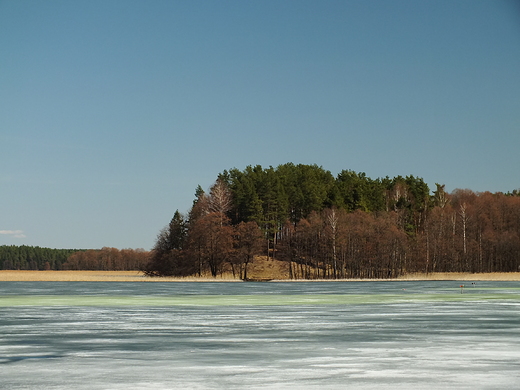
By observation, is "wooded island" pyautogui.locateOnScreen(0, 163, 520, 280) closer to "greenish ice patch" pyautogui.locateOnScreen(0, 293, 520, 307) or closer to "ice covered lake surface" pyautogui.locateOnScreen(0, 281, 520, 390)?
"greenish ice patch" pyautogui.locateOnScreen(0, 293, 520, 307)

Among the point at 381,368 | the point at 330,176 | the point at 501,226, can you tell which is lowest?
the point at 381,368

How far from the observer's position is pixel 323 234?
11931 cm

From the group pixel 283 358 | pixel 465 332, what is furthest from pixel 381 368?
pixel 465 332

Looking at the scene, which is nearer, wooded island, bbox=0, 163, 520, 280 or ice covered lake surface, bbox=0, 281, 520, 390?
ice covered lake surface, bbox=0, 281, 520, 390

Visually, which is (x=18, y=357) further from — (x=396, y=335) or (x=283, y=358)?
(x=396, y=335)

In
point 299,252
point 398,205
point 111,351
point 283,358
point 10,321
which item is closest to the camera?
point 283,358

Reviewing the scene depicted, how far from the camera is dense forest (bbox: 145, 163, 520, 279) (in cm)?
11256

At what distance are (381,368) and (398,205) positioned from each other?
457 feet

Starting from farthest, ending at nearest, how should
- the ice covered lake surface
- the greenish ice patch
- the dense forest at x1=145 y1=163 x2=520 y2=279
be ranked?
the dense forest at x1=145 y1=163 x2=520 y2=279 < the greenish ice patch < the ice covered lake surface

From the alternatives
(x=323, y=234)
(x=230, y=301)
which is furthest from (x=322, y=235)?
(x=230, y=301)

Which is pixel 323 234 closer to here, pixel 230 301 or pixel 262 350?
pixel 230 301

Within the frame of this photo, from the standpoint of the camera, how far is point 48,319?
28750 mm

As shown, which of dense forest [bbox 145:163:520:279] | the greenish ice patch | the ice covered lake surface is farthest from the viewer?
dense forest [bbox 145:163:520:279]

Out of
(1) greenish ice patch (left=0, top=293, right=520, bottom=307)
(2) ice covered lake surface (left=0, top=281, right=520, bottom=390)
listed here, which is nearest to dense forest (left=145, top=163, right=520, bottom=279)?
(1) greenish ice patch (left=0, top=293, right=520, bottom=307)
